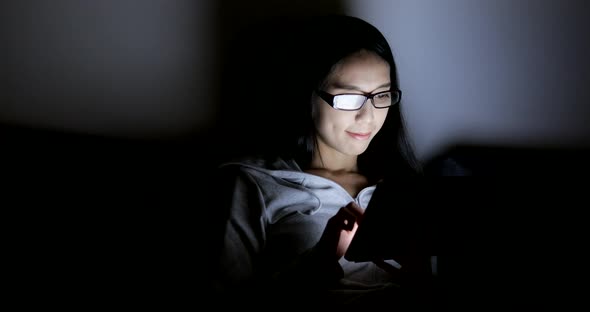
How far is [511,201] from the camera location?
82cm

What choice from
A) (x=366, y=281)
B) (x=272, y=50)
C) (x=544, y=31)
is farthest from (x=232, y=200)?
(x=544, y=31)

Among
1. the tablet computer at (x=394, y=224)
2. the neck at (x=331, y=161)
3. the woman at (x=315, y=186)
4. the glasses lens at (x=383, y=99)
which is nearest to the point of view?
the tablet computer at (x=394, y=224)

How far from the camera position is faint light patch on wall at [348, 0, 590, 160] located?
1.33 m

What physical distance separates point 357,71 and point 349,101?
0.22ft

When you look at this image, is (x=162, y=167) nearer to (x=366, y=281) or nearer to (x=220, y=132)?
(x=220, y=132)

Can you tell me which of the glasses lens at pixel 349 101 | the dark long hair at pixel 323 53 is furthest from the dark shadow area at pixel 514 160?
the glasses lens at pixel 349 101

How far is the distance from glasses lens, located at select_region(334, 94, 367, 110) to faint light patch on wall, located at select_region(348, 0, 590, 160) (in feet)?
1.21

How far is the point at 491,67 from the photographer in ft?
4.48

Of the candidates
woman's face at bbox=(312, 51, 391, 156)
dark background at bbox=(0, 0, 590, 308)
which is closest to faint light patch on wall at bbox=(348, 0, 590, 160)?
dark background at bbox=(0, 0, 590, 308)

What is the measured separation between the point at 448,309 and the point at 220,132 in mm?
731

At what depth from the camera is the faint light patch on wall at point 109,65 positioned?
4.26 feet

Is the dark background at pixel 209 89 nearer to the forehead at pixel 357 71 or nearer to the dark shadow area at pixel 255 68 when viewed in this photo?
the dark shadow area at pixel 255 68

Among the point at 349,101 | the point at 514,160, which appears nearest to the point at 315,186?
the point at 349,101

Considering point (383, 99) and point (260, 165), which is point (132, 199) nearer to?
point (260, 165)
